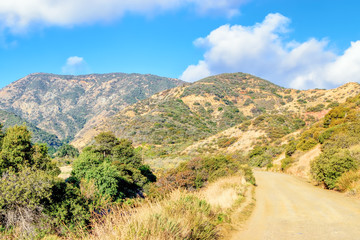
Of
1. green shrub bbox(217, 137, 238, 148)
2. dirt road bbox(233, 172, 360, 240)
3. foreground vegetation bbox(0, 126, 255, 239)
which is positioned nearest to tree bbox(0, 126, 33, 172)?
foreground vegetation bbox(0, 126, 255, 239)

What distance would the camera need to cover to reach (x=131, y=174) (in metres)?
31.5

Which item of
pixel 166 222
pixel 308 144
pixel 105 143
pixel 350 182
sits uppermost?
pixel 105 143

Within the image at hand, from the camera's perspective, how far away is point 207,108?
102750 mm

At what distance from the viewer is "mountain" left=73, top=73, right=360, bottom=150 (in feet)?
233

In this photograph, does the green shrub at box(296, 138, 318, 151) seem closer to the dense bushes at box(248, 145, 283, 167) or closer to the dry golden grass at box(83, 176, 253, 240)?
the dense bushes at box(248, 145, 283, 167)

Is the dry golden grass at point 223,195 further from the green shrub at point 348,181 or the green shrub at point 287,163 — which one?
the green shrub at point 287,163

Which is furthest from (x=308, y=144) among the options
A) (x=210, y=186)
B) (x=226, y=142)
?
(x=226, y=142)

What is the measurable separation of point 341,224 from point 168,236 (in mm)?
5535

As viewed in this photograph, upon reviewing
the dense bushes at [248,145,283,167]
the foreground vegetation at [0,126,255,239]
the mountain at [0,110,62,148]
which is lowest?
the dense bushes at [248,145,283,167]

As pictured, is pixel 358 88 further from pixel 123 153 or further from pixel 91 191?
pixel 91 191

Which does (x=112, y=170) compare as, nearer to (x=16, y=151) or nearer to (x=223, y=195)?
(x=16, y=151)

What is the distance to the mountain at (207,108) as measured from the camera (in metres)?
71.1

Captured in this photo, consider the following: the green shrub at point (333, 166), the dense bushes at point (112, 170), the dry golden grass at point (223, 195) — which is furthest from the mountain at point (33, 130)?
the green shrub at point (333, 166)

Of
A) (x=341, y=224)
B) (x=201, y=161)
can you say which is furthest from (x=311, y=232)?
(x=201, y=161)
